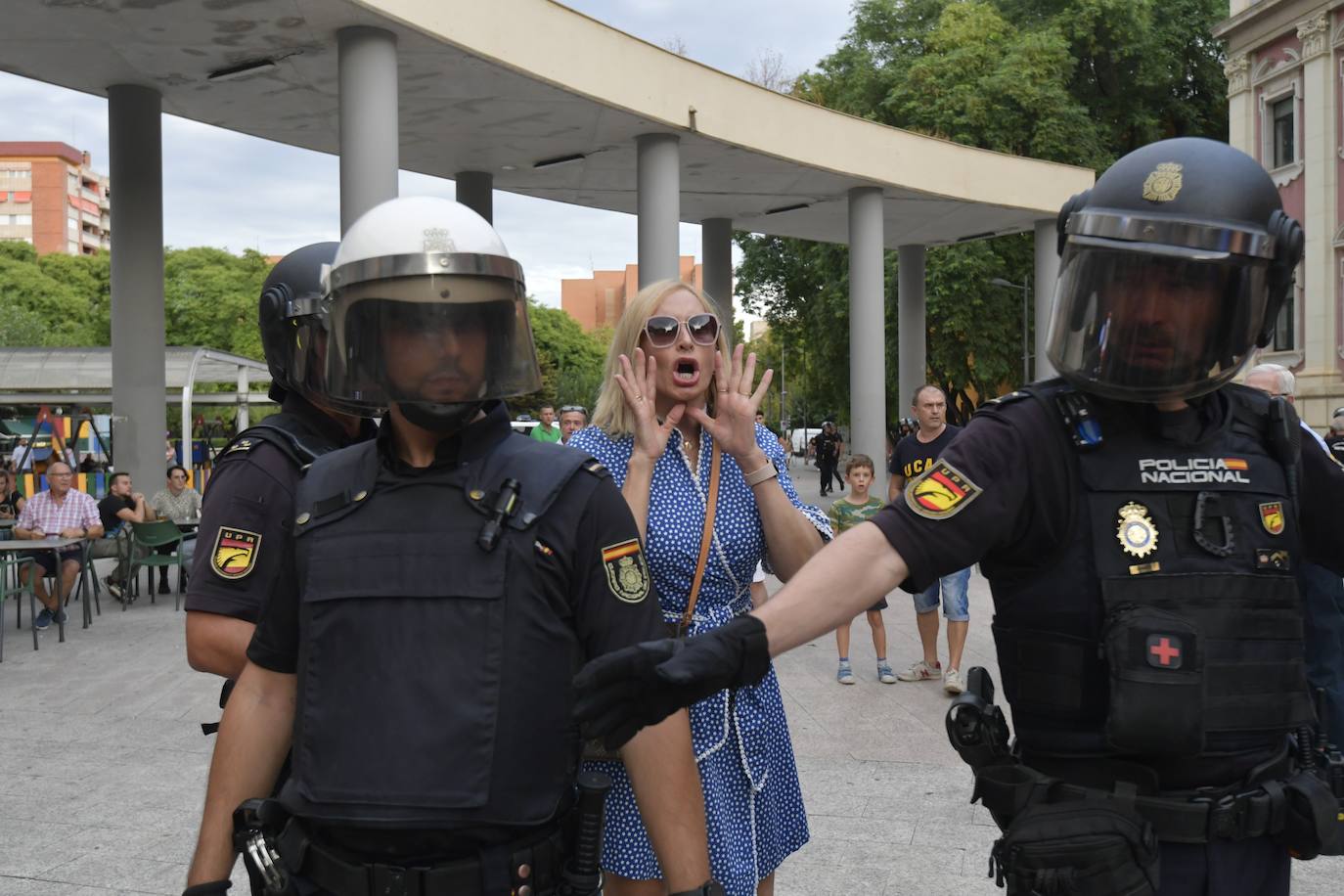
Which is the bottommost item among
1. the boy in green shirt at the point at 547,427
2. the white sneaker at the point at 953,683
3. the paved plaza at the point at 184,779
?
the paved plaza at the point at 184,779

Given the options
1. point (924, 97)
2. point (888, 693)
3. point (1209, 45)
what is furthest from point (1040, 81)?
point (888, 693)

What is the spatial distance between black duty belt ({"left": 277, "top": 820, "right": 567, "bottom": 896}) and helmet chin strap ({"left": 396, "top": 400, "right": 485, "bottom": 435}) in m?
0.70

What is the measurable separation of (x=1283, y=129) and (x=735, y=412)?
1281 inches

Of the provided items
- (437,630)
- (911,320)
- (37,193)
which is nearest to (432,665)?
(437,630)

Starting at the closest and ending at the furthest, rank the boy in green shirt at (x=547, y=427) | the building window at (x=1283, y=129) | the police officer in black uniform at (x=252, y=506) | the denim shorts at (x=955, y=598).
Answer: the police officer in black uniform at (x=252, y=506)
the denim shorts at (x=955, y=598)
the boy in green shirt at (x=547, y=427)
the building window at (x=1283, y=129)

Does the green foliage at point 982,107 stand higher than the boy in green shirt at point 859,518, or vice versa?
the green foliage at point 982,107

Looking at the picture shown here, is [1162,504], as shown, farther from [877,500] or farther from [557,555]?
[877,500]

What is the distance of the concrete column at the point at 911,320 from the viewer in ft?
73.8

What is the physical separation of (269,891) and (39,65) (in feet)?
40.3

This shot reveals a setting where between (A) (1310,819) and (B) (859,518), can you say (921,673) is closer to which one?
(B) (859,518)

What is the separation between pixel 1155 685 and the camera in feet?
6.18

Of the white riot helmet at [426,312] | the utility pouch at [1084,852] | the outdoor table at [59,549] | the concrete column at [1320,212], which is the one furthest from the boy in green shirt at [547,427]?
the concrete column at [1320,212]

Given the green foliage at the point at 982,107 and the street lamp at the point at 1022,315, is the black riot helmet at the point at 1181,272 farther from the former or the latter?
the green foliage at the point at 982,107

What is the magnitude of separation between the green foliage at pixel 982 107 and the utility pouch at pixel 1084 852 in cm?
2669
